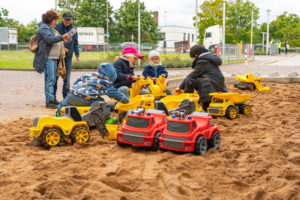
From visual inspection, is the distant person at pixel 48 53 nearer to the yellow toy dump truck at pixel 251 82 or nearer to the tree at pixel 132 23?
the yellow toy dump truck at pixel 251 82

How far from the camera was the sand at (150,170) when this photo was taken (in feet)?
9.20

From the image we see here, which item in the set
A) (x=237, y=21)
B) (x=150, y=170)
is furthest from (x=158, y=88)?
(x=237, y=21)

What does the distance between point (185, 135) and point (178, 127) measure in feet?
0.42

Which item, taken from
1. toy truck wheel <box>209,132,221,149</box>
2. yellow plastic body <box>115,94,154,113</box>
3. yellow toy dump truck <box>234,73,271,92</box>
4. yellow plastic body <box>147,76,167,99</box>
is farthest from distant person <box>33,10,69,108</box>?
yellow toy dump truck <box>234,73,271,92</box>

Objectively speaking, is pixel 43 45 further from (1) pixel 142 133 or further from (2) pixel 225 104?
(1) pixel 142 133

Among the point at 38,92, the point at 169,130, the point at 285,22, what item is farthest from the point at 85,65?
the point at 285,22

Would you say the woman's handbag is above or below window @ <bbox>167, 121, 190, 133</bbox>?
above

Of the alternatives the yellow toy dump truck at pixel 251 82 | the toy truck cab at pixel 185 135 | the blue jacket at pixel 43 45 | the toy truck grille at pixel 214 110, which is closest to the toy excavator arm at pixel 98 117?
the toy truck cab at pixel 185 135

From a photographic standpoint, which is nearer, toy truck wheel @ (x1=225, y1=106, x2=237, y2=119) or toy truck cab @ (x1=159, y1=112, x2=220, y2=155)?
toy truck cab @ (x1=159, y1=112, x2=220, y2=155)

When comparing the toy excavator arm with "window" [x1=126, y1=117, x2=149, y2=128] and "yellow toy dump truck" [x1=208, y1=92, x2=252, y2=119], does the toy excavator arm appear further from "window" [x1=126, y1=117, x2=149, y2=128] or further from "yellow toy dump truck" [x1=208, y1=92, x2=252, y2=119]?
"yellow toy dump truck" [x1=208, y1=92, x2=252, y2=119]

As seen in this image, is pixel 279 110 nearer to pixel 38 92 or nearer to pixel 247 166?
pixel 247 166

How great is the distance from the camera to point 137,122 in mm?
4102

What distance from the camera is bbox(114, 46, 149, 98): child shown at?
6.27m

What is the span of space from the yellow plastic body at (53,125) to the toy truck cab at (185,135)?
1.09 metres
